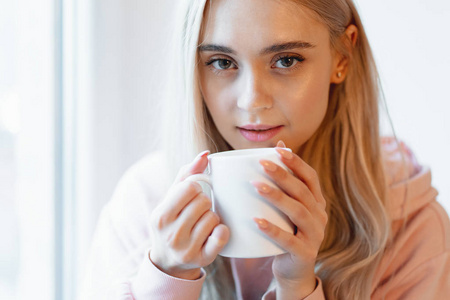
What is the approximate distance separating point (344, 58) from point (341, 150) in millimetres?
205

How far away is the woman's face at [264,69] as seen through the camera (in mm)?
938

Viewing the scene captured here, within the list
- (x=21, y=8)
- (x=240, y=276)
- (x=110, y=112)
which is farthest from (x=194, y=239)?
(x=110, y=112)

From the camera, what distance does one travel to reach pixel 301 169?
0.81 metres

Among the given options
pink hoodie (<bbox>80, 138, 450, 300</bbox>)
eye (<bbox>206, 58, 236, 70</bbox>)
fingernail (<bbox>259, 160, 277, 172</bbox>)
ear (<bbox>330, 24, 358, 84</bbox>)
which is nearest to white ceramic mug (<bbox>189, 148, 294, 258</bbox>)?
fingernail (<bbox>259, 160, 277, 172</bbox>)

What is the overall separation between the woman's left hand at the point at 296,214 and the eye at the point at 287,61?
24 cm

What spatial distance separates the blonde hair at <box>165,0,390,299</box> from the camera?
1060mm

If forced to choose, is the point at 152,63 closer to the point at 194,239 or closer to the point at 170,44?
the point at 170,44

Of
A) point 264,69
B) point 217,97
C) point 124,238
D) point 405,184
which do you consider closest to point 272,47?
point 264,69

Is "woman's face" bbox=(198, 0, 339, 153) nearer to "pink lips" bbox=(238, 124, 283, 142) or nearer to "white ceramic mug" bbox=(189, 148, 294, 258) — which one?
"pink lips" bbox=(238, 124, 283, 142)

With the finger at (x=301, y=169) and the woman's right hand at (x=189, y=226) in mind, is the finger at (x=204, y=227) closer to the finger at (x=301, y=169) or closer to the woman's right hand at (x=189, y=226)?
the woman's right hand at (x=189, y=226)

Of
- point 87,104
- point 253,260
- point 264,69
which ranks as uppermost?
point 264,69

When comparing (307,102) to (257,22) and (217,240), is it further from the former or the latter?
(217,240)

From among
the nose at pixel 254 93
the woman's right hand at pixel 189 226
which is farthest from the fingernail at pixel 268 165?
the nose at pixel 254 93

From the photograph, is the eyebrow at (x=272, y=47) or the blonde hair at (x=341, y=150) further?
the blonde hair at (x=341, y=150)
